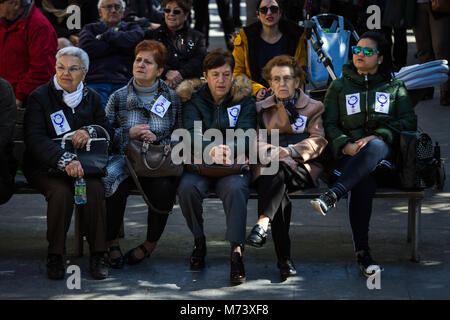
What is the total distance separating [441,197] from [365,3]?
3711 millimetres

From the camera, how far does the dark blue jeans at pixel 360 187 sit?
624 cm

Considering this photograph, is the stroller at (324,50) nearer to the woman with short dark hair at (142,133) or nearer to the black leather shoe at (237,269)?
the woman with short dark hair at (142,133)

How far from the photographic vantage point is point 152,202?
255 inches

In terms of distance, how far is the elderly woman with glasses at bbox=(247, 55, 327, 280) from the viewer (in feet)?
20.4

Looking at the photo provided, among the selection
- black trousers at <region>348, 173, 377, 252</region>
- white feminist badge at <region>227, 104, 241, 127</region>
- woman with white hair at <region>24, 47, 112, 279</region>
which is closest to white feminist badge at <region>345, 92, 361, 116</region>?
black trousers at <region>348, 173, 377, 252</region>

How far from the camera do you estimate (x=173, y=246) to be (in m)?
6.90

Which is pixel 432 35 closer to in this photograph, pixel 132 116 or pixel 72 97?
pixel 132 116

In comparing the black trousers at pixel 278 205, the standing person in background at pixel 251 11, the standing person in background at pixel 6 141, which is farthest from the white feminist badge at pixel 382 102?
the standing person in background at pixel 251 11

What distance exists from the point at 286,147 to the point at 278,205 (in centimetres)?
54

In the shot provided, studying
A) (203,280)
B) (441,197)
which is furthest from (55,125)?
(441,197)

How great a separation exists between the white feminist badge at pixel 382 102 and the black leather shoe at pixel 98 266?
2.23m

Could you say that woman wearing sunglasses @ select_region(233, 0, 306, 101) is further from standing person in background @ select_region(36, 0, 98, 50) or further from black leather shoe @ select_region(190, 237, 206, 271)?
standing person in background @ select_region(36, 0, 98, 50)

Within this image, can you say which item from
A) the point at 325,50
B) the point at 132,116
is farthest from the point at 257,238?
the point at 325,50

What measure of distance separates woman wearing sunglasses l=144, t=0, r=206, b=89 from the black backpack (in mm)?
2376
